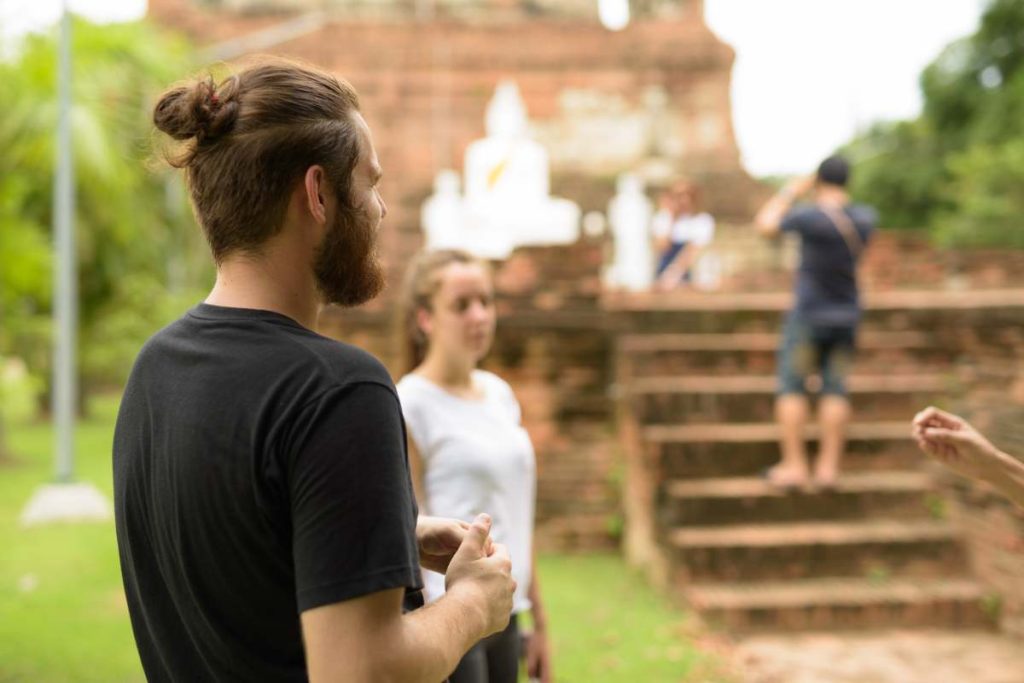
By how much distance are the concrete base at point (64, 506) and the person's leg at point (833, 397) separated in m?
5.38

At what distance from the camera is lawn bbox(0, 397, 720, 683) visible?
487cm

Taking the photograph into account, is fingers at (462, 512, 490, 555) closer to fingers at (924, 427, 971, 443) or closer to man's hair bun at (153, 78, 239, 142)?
man's hair bun at (153, 78, 239, 142)

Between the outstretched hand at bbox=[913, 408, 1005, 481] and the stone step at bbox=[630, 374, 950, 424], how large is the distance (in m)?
4.18

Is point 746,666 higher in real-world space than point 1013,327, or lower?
lower

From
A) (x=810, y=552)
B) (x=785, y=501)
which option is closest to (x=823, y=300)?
(x=785, y=501)

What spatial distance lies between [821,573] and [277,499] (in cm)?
485

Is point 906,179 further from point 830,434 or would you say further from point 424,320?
point 424,320

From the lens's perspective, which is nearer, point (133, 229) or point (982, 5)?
point (133, 229)

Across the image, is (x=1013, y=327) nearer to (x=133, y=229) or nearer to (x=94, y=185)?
(x=94, y=185)

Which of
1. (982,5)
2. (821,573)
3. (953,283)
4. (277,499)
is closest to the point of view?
(277,499)

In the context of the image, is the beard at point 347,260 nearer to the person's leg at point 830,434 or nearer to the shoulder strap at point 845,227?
the shoulder strap at point 845,227

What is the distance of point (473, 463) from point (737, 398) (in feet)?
13.4

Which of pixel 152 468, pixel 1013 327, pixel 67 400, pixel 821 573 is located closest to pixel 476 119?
pixel 67 400

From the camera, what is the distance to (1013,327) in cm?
691
